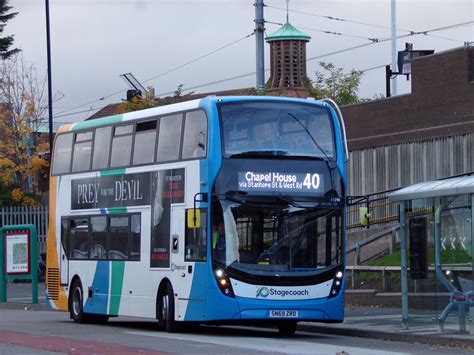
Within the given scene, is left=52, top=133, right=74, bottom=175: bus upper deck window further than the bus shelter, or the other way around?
left=52, top=133, right=74, bottom=175: bus upper deck window

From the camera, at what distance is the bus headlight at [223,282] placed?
64.2 ft

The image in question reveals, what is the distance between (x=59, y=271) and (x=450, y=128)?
11.7m

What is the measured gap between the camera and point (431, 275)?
2005 cm

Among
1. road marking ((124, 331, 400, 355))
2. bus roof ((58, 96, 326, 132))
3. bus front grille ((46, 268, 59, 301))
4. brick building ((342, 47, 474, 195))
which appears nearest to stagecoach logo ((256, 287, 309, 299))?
road marking ((124, 331, 400, 355))

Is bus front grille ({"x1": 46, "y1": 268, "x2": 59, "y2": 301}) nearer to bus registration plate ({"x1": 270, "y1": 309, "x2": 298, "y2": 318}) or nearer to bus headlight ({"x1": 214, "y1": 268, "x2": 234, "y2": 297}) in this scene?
bus headlight ({"x1": 214, "y1": 268, "x2": 234, "y2": 297})

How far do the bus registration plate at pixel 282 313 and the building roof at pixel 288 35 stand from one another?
7277 cm

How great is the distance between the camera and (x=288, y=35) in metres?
92.8

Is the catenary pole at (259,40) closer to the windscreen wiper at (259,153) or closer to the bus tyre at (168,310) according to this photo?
the windscreen wiper at (259,153)

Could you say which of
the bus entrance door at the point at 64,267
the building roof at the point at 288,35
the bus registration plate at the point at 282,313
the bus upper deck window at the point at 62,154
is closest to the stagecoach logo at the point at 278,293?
the bus registration plate at the point at 282,313

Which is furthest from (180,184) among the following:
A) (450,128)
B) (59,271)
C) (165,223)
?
(450,128)

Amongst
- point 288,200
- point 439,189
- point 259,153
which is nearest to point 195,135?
point 259,153

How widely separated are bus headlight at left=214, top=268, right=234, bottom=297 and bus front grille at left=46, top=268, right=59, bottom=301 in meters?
7.65

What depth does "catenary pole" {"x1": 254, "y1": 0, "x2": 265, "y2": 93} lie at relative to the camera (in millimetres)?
29594

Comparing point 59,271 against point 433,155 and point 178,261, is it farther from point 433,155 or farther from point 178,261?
point 433,155
